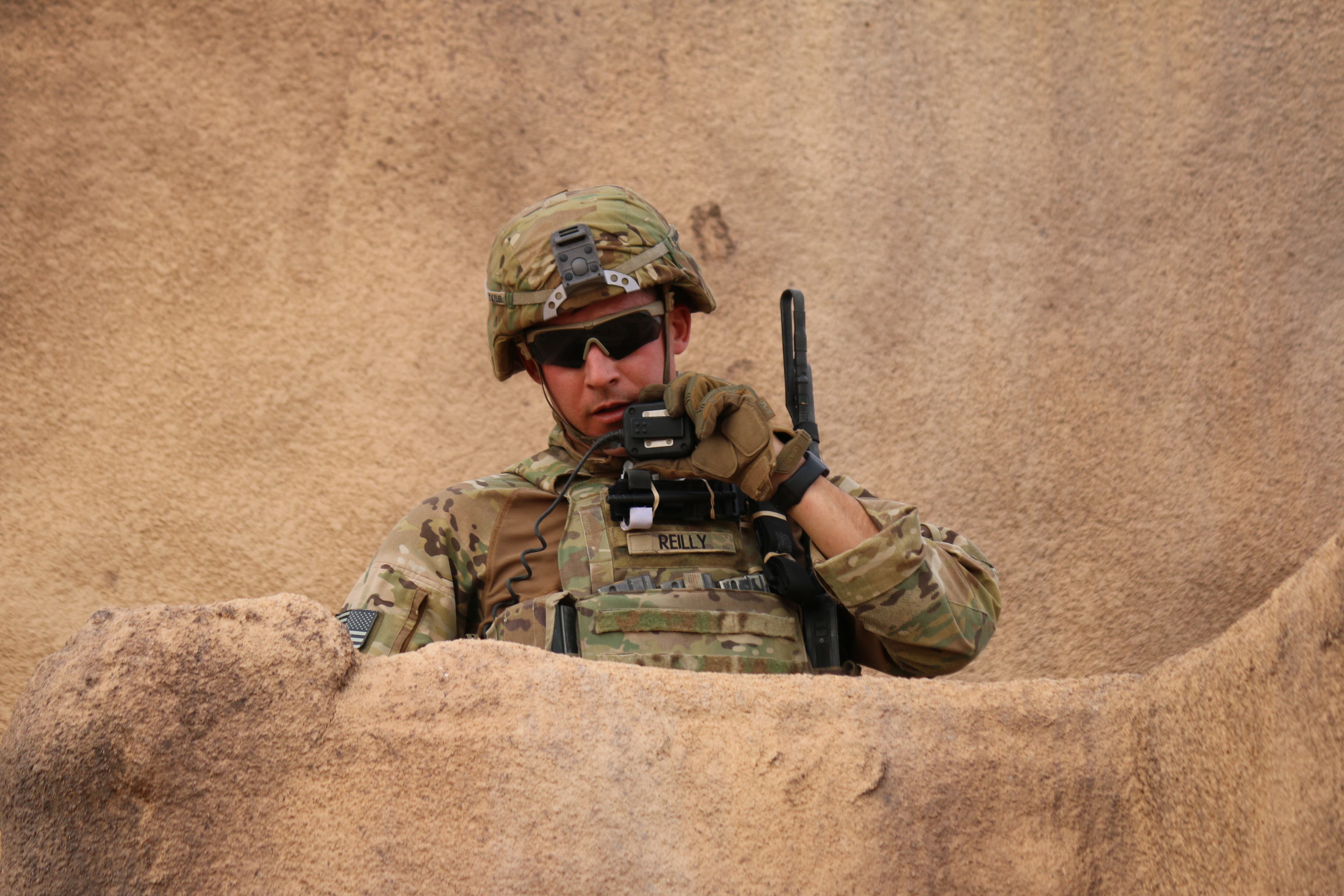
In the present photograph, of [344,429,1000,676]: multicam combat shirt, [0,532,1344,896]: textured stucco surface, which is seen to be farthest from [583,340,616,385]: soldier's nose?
[0,532,1344,896]: textured stucco surface

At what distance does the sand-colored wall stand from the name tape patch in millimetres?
1335

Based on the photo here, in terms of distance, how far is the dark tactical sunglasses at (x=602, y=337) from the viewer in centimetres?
176

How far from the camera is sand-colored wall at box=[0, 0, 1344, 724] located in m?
2.86

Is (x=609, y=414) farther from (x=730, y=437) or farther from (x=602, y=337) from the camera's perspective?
(x=730, y=437)

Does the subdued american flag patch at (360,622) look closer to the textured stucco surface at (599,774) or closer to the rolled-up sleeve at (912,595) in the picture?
the textured stucco surface at (599,774)

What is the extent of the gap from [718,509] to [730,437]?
203mm

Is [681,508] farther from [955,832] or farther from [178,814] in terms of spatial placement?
[178,814]

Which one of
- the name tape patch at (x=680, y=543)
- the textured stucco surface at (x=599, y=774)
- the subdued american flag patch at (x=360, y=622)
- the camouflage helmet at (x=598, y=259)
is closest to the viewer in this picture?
the textured stucco surface at (x=599, y=774)

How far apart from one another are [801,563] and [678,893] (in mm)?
708

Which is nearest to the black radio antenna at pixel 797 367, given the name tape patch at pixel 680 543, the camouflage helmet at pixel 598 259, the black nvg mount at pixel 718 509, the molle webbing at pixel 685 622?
the black nvg mount at pixel 718 509

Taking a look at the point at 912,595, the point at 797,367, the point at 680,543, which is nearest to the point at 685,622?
the point at 680,543

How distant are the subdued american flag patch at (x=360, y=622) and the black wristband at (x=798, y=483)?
567 mm

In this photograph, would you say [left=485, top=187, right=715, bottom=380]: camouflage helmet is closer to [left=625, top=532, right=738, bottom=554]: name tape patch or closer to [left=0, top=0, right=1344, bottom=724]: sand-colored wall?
[left=625, top=532, right=738, bottom=554]: name tape patch

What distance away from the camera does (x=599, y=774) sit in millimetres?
1094
